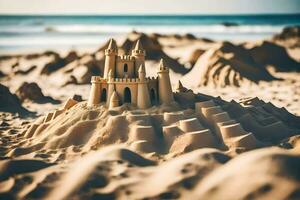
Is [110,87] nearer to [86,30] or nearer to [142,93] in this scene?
[142,93]

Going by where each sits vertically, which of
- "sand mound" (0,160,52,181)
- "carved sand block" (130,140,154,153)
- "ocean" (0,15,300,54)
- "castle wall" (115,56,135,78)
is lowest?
"sand mound" (0,160,52,181)

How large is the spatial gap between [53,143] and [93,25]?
217ft

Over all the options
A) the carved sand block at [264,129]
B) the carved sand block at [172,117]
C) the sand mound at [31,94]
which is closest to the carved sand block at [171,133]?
the carved sand block at [172,117]

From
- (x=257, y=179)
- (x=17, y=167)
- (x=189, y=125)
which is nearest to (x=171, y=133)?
(x=189, y=125)

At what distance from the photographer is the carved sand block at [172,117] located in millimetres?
9898

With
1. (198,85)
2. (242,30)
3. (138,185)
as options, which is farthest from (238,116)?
(242,30)

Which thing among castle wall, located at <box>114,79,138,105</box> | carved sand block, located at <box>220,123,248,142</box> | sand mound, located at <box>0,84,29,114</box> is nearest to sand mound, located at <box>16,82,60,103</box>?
sand mound, located at <box>0,84,29,114</box>

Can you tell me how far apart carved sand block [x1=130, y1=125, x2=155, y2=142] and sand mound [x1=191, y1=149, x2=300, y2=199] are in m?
2.41

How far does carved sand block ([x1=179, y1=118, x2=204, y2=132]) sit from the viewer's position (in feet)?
31.5

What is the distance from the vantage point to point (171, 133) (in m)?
9.59

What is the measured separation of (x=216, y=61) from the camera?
22.6m

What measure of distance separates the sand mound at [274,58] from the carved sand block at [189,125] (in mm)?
18582

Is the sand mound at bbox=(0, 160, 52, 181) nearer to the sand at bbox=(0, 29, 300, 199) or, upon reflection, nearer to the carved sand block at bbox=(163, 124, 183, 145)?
the sand at bbox=(0, 29, 300, 199)

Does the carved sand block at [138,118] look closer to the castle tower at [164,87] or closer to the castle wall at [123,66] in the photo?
the castle tower at [164,87]
